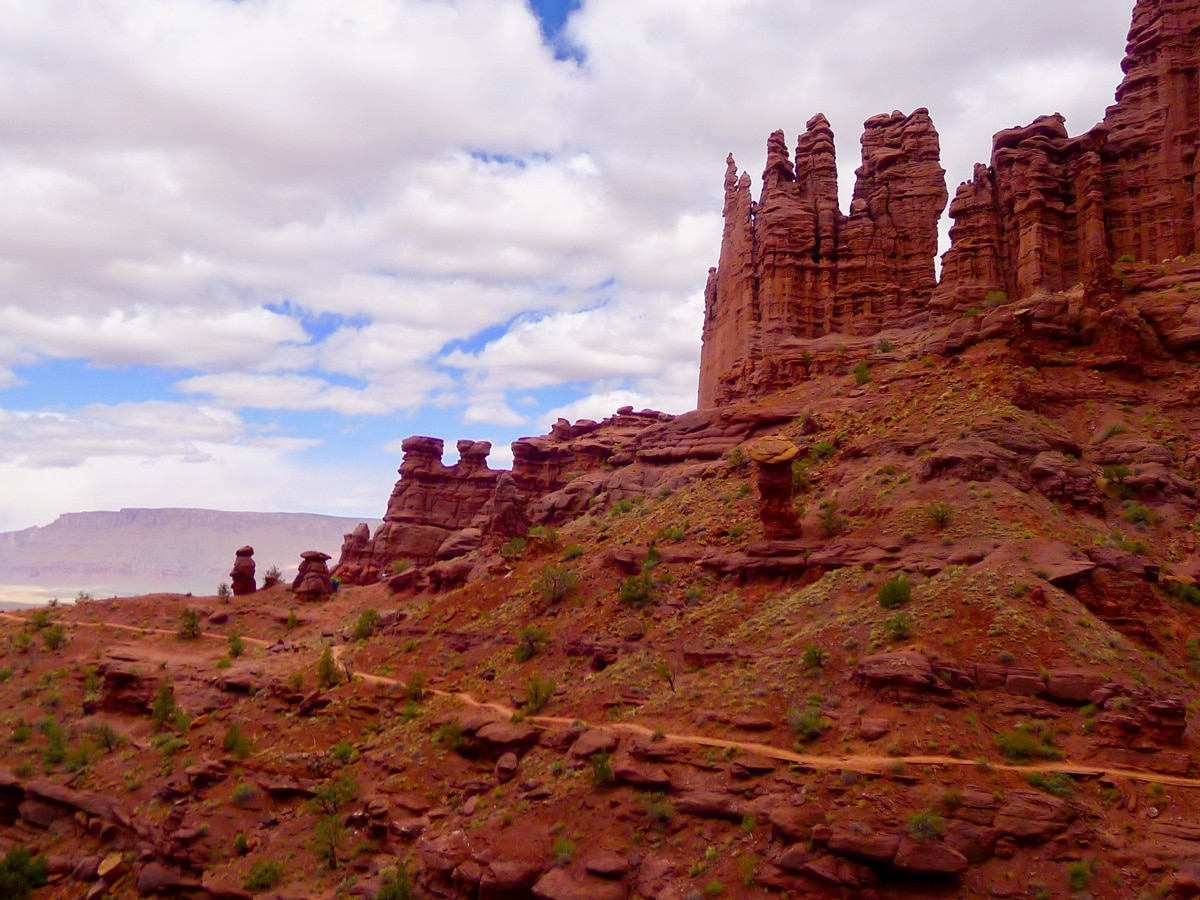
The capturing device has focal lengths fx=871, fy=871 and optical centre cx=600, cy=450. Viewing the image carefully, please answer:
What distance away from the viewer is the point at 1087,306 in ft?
122

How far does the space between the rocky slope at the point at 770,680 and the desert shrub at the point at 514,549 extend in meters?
0.25

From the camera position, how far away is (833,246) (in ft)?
180

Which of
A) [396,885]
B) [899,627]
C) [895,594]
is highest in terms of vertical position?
[895,594]

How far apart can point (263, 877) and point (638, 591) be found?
14.8m

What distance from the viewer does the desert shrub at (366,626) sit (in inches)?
1693

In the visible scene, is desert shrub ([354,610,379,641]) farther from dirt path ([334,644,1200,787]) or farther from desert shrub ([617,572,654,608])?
dirt path ([334,644,1200,787])

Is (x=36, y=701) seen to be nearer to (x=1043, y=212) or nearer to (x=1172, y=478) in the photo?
(x=1172, y=478)

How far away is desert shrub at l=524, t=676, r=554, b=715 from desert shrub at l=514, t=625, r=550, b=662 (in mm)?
2916

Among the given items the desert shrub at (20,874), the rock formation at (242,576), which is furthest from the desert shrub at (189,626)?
the desert shrub at (20,874)

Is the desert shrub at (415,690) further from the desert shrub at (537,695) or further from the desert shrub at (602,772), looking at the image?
the desert shrub at (602,772)

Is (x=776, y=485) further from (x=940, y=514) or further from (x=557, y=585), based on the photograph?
(x=557, y=585)

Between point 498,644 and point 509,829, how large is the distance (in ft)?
41.8

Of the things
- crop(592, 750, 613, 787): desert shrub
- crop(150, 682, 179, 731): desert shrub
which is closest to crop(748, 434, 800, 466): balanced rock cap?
crop(592, 750, 613, 787): desert shrub

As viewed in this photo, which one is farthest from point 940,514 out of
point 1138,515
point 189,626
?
point 189,626
